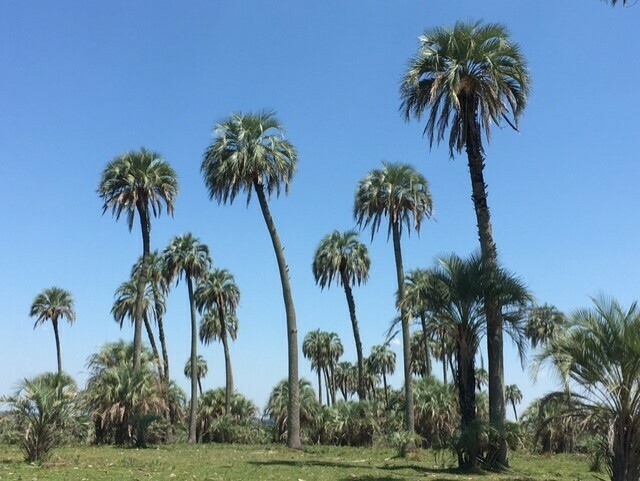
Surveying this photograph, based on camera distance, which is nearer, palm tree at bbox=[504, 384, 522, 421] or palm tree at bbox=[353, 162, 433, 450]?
palm tree at bbox=[353, 162, 433, 450]

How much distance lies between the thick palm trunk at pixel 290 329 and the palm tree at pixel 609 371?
15.9 meters

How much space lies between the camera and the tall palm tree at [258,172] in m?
28.3

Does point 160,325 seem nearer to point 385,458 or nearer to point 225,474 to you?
point 385,458

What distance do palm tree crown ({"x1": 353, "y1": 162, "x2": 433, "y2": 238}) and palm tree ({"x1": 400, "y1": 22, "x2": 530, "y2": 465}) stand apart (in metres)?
12.3

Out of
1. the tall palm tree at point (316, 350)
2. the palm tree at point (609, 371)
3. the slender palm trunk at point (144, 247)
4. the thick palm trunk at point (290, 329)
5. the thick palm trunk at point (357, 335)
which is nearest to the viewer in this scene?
the palm tree at point (609, 371)

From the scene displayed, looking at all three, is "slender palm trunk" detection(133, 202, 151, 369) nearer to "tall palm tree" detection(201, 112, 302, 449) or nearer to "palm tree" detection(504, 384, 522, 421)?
"tall palm tree" detection(201, 112, 302, 449)

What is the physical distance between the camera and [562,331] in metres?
13.6

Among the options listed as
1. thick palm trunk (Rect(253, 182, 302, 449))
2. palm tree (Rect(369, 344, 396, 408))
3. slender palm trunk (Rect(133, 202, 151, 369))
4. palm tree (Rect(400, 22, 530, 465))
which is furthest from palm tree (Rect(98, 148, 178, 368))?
palm tree (Rect(369, 344, 396, 408))

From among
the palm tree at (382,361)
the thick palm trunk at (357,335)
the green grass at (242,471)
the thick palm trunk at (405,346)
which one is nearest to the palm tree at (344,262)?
the thick palm trunk at (357,335)

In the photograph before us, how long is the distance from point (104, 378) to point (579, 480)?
2342cm

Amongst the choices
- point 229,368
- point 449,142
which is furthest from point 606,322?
point 229,368

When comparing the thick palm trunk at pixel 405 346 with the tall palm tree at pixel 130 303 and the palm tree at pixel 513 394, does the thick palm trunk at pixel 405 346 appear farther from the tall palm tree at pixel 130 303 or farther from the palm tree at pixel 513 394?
the palm tree at pixel 513 394

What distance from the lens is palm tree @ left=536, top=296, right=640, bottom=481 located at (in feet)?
41.2

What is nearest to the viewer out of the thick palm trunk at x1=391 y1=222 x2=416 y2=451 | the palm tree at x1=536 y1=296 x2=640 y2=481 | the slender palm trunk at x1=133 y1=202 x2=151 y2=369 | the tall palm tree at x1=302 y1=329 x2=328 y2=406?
the palm tree at x1=536 y1=296 x2=640 y2=481
